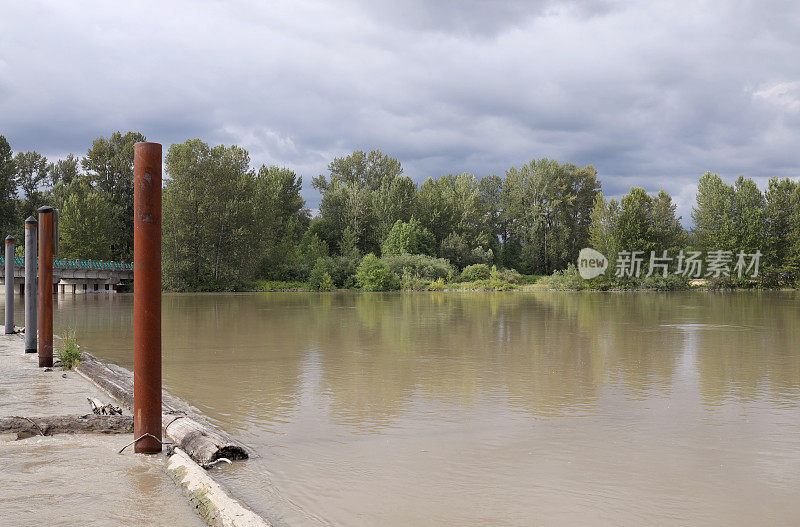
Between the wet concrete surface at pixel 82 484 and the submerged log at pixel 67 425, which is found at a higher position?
the submerged log at pixel 67 425

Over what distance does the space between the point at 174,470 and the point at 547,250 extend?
3011 inches

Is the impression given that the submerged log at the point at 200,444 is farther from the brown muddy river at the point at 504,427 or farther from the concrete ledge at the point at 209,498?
the concrete ledge at the point at 209,498

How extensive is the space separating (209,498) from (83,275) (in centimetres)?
5212

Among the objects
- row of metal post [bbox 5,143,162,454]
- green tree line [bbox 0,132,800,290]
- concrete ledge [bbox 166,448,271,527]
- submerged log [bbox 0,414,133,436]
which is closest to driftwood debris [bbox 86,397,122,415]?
submerged log [bbox 0,414,133,436]

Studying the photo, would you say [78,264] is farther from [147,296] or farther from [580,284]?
[147,296]

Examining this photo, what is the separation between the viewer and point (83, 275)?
164 feet

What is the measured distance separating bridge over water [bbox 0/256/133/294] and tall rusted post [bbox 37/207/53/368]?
40106mm

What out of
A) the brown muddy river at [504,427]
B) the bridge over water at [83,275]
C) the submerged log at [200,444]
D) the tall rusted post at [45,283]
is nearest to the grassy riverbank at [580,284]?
the bridge over water at [83,275]

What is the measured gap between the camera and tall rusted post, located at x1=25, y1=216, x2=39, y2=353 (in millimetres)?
11461

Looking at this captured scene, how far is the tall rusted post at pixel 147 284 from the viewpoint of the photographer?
5434 millimetres

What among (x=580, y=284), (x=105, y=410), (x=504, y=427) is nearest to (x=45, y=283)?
(x=105, y=410)

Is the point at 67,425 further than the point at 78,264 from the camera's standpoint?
No

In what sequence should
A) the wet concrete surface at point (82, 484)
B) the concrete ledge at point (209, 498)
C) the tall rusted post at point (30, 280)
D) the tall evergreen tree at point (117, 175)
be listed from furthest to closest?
the tall evergreen tree at point (117, 175) → the tall rusted post at point (30, 280) → the wet concrete surface at point (82, 484) → the concrete ledge at point (209, 498)

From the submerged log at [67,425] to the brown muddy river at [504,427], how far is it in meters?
1.29
